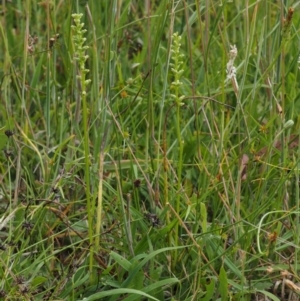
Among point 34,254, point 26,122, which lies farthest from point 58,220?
point 26,122

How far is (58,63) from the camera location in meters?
2.63

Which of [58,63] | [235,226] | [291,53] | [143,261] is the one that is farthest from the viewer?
[58,63]

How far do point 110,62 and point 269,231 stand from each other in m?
0.55

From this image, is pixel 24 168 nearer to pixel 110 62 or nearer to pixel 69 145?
pixel 69 145

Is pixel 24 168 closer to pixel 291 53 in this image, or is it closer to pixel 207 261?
pixel 207 261

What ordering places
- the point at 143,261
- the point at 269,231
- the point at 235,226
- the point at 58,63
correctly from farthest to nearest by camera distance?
the point at 58,63 → the point at 269,231 → the point at 235,226 → the point at 143,261

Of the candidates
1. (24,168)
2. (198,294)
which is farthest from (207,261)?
(24,168)

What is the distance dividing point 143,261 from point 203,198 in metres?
0.23

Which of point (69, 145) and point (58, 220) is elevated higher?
point (69, 145)

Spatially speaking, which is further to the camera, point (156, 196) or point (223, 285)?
point (156, 196)

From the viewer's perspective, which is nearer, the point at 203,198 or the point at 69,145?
the point at 203,198

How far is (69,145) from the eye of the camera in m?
2.05

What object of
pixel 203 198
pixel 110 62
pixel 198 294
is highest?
pixel 110 62

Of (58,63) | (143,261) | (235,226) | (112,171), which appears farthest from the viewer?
(58,63)
